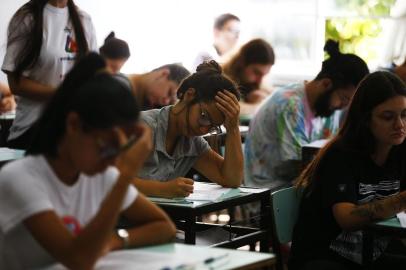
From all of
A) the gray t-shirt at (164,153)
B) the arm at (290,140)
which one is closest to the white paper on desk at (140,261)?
the gray t-shirt at (164,153)

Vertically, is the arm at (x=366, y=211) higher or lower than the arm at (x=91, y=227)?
lower

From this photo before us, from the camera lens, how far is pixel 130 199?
1.97 meters

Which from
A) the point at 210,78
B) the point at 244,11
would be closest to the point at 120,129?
the point at 210,78

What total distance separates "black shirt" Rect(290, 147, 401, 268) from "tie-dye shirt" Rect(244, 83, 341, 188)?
1358mm

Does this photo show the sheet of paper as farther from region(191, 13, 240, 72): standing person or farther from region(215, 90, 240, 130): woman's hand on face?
region(191, 13, 240, 72): standing person

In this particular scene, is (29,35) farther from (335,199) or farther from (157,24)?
(157,24)

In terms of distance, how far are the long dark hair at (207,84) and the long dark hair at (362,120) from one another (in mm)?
428

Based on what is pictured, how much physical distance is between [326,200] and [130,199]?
951mm

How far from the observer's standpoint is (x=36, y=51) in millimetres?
3109

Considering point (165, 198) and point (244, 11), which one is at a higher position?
point (244, 11)

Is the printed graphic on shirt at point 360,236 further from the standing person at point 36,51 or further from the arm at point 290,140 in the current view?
the arm at point 290,140

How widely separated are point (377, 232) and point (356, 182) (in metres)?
0.21

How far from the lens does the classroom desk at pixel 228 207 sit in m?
2.63

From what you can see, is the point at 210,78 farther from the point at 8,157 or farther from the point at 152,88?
the point at 152,88
